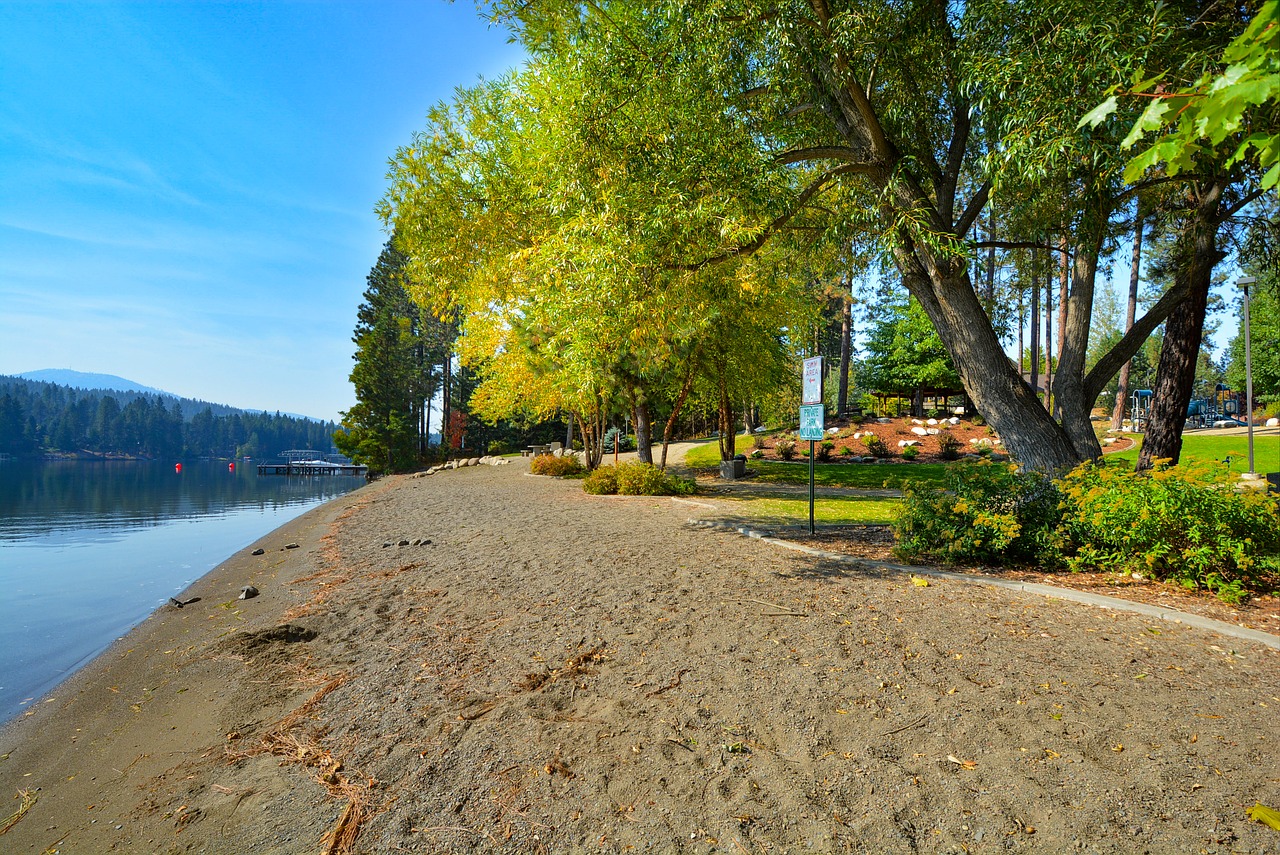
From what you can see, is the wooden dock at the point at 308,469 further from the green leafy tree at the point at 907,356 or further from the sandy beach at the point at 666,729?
the sandy beach at the point at 666,729

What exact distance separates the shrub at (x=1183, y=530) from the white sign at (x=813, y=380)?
9.60ft

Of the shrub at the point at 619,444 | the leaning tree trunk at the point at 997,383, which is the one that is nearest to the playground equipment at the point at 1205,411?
the shrub at the point at 619,444

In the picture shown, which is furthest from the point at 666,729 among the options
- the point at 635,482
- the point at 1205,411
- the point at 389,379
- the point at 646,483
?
the point at 1205,411

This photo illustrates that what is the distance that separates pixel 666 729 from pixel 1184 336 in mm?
10319

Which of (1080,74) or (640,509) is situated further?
(640,509)

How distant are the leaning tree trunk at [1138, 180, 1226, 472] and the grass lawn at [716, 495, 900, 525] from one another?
12.5 ft

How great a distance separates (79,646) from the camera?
21.0 feet

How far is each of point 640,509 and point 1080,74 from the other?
871cm

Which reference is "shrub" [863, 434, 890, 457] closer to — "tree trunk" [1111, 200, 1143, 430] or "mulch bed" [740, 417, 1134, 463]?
"mulch bed" [740, 417, 1134, 463]

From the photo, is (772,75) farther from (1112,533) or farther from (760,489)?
(760,489)

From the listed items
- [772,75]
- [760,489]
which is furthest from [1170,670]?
[760,489]

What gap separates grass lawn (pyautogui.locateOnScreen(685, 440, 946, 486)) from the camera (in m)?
15.7

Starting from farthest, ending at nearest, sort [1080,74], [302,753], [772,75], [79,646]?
[772,75]
[79,646]
[1080,74]
[302,753]

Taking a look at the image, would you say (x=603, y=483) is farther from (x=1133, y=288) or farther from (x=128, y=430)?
(x=128, y=430)
